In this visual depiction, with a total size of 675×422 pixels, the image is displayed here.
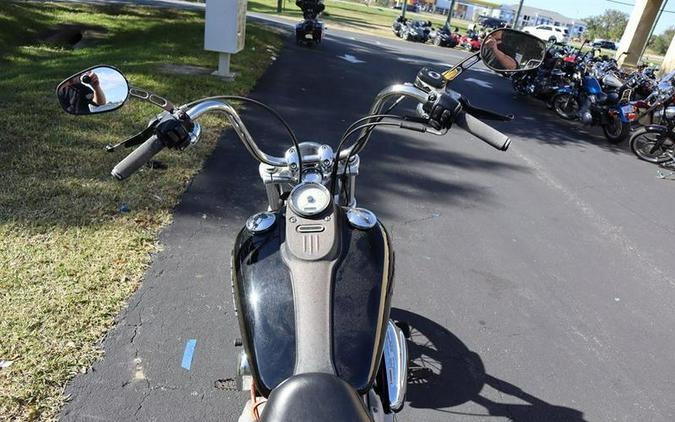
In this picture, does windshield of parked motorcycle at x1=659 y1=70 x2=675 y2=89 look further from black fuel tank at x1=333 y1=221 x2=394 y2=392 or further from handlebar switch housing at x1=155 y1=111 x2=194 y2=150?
handlebar switch housing at x1=155 y1=111 x2=194 y2=150

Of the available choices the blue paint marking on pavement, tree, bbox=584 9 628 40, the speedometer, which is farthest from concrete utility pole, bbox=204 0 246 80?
tree, bbox=584 9 628 40

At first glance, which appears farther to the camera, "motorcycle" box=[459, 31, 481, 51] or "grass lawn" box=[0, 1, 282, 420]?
"motorcycle" box=[459, 31, 481, 51]

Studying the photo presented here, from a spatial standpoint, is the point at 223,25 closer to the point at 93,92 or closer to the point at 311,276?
the point at 93,92

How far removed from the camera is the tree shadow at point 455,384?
2.43 metres

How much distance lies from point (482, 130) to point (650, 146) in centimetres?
692

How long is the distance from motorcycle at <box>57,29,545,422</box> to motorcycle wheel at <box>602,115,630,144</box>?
23.6ft

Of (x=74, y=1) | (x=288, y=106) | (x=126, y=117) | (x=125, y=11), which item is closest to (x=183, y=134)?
(x=126, y=117)

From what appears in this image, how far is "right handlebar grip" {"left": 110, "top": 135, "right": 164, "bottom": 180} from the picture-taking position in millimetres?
1449

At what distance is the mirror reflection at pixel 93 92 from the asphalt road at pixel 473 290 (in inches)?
54.6

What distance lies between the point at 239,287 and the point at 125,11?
16.7 m

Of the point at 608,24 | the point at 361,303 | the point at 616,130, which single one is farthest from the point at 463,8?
the point at 361,303

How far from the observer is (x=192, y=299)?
2.88m

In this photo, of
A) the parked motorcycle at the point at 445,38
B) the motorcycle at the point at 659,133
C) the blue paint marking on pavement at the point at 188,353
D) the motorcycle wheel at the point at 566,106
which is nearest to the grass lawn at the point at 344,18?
the parked motorcycle at the point at 445,38

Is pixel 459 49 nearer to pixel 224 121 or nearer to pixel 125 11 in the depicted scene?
pixel 125 11
